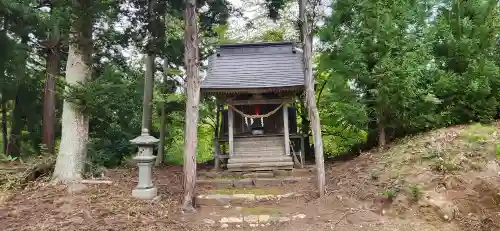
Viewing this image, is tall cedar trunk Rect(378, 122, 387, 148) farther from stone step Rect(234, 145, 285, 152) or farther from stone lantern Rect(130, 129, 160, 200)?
stone lantern Rect(130, 129, 160, 200)

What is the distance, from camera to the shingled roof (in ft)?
31.9

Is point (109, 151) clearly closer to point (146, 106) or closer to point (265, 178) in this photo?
point (146, 106)

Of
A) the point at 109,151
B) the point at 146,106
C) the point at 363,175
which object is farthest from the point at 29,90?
the point at 363,175

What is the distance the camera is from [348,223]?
17.9ft

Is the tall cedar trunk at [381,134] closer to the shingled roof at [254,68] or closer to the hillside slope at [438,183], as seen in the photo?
the hillside slope at [438,183]

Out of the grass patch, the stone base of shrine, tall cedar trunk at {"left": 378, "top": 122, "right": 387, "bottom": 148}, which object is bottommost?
the grass patch

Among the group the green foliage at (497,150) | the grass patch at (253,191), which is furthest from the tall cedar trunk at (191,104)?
the green foliage at (497,150)

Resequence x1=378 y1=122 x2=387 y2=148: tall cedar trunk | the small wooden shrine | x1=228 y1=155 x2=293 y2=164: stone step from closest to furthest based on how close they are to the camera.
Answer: x1=378 y1=122 x2=387 y2=148: tall cedar trunk, x1=228 y1=155 x2=293 y2=164: stone step, the small wooden shrine

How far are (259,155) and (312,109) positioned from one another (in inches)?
147

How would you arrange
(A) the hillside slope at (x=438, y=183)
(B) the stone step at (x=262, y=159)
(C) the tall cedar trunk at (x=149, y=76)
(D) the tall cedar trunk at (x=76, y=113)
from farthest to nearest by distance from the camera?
(C) the tall cedar trunk at (x=149, y=76) < (B) the stone step at (x=262, y=159) < (D) the tall cedar trunk at (x=76, y=113) < (A) the hillside slope at (x=438, y=183)

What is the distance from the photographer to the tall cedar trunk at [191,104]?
20.9ft

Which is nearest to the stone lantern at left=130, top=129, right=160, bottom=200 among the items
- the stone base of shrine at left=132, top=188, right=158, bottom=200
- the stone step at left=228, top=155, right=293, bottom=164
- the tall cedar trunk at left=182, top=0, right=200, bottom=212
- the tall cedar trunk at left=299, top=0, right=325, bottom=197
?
the stone base of shrine at left=132, top=188, right=158, bottom=200

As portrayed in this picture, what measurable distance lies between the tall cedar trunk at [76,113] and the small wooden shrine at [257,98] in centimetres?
373

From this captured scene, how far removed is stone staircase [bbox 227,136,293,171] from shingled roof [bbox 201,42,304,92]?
215cm
